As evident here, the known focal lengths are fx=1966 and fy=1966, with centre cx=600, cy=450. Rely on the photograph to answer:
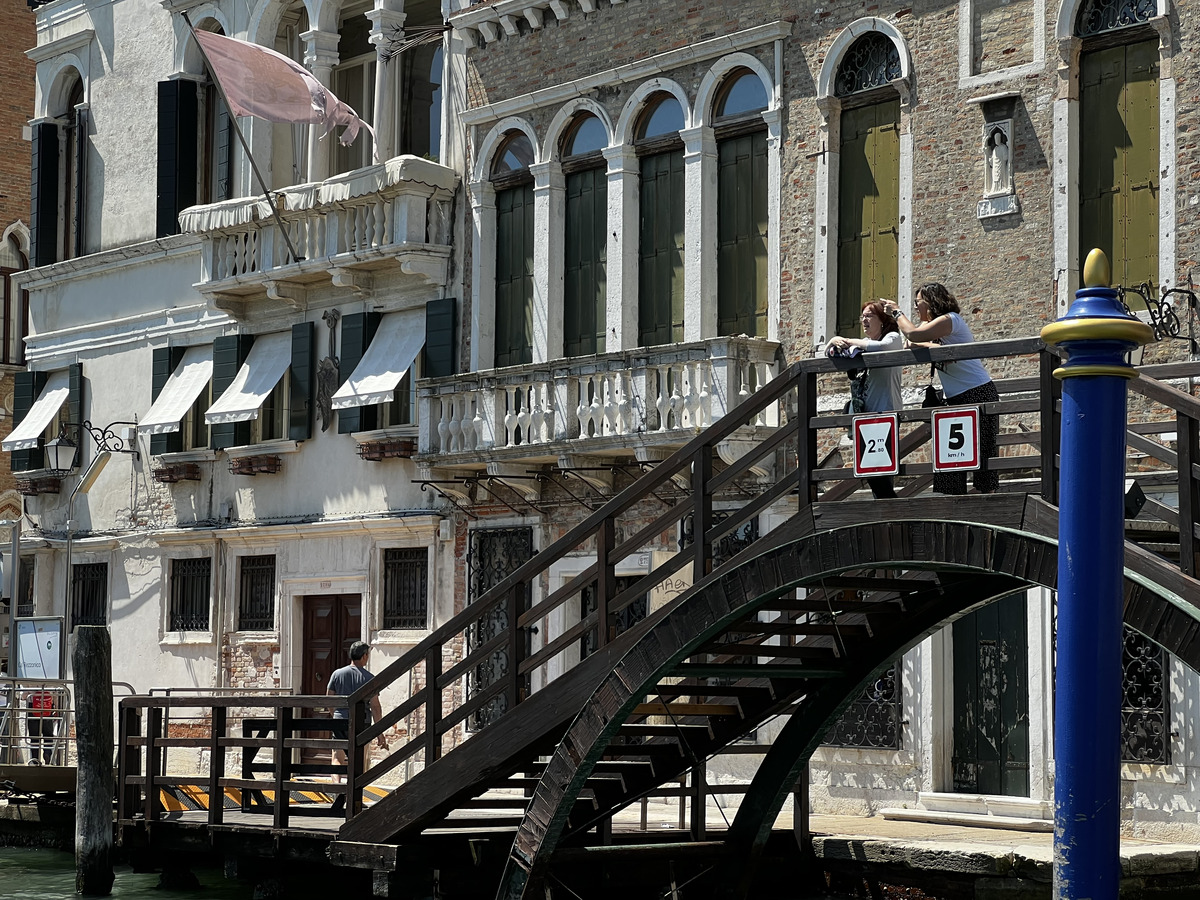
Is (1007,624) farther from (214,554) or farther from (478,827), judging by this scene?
(214,554)

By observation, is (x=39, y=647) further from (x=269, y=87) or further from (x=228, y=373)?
(x=269, y=87)

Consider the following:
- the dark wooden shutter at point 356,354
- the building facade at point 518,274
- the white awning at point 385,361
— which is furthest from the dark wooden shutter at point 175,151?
the white awning at point 385,361

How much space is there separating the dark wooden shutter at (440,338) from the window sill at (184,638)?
465 cm

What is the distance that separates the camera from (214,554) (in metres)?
23.1

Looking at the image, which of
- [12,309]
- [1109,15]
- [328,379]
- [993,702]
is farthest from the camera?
[12,309]

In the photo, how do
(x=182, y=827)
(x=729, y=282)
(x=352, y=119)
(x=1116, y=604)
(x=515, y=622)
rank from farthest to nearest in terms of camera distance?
(x=352, y=119) < (x=729, y=282) < (x=182, y=827) < (x=515, y=622) < (x=1116, y=604)

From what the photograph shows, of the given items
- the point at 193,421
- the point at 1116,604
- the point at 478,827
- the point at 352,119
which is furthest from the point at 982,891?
the point at 193,421

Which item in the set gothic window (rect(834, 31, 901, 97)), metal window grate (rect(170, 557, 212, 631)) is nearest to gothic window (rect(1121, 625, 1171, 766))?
gothic window (rect(834, 31, 901, 97))

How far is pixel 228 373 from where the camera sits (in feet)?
74.8

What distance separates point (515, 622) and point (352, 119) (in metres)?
9.90

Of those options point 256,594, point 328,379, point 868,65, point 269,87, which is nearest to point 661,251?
point 868,65

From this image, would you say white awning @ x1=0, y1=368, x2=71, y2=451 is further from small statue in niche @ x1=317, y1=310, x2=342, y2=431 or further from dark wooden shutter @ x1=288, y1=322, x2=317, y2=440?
small statue in niche @ x1=317, y1=310, x2=342, y2=431

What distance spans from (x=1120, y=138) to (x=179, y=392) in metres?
12.3

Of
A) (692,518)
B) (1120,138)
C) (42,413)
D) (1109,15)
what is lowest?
(692,518)
